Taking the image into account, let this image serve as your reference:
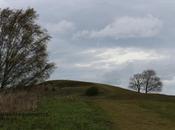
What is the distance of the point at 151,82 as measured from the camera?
101 metres

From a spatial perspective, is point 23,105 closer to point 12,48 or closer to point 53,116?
point 53,116

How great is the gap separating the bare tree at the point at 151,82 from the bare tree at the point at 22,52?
58.7 metres

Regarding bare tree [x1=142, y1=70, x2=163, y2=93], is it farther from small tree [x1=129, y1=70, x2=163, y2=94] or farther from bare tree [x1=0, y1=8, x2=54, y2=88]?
bare tree [x1=0, y1=8, x2=54, y2=88]

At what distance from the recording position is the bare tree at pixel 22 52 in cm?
4434

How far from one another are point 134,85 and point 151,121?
3222 inches

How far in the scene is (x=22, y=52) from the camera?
4481 cm

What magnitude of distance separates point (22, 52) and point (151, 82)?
60356 millimetres

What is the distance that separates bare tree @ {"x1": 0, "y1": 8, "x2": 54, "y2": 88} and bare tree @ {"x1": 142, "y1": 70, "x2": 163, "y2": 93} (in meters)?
58.7

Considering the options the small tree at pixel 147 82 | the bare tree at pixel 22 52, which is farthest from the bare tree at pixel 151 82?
the bare tree at pixel 22 52

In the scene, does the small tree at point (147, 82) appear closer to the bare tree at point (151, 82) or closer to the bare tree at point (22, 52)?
the bare tree at point (151, 82)

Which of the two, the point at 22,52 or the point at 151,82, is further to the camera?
the point at 151,82

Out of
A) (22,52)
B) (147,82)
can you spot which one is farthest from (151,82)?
(22,52)

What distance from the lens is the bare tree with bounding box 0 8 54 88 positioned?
145 feet

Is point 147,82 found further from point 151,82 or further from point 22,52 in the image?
point 22,52
